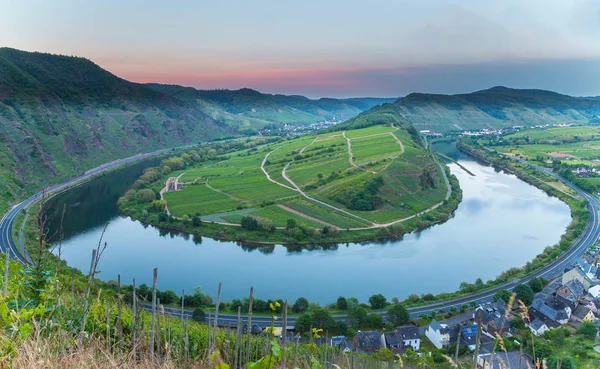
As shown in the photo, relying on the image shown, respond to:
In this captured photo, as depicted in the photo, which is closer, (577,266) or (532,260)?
(577,266)

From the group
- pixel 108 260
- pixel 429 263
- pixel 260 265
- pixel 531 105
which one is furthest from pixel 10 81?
pixel 531 105

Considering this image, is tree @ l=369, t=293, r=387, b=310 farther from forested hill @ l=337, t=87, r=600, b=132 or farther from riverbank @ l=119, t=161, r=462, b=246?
forested hill @ l=337, t=87, r=600, b=132

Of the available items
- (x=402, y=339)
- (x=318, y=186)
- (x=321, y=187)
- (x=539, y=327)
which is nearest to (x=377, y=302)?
(x=402, y=339)

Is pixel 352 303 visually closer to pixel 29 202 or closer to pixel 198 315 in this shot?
pixel 198 315

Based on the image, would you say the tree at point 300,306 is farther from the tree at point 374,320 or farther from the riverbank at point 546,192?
the riverbank at point 546,192

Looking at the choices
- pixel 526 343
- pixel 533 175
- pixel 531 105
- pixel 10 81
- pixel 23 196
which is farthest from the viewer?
pixel 531 105

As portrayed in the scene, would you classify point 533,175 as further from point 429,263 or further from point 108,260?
point 108,260
